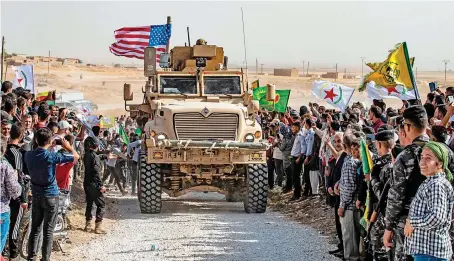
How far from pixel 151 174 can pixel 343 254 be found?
532 centimetres

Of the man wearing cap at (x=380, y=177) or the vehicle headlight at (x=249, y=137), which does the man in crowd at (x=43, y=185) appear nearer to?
the man wearing cap at (x=380, y=177)

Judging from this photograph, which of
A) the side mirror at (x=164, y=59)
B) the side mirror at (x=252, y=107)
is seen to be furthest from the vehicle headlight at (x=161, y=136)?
the side mirror at (x=164, y=59)

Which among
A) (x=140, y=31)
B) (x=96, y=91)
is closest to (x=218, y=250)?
(x=140, y=31)

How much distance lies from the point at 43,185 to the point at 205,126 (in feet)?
19.5

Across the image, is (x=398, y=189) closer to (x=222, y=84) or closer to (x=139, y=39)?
(x=222, y=84)

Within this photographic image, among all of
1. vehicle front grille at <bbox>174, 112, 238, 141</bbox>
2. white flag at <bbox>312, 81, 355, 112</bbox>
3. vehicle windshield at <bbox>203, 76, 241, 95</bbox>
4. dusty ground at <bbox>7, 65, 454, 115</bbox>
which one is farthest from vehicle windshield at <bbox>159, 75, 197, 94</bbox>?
dusty ground at <bbox>7, 65, 454, 115</bbox>

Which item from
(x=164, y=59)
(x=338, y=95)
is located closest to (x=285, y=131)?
(x=338, y=95)

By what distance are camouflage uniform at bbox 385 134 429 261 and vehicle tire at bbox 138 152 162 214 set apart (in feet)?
26.2

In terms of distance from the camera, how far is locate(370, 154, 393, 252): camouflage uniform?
23.9 ft

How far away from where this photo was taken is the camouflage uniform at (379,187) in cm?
729

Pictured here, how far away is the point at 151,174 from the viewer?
14125 millimetres

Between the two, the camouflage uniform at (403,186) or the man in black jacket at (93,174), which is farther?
the man in black jacket at (93,174)

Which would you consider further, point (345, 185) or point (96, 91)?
point (96, 91)

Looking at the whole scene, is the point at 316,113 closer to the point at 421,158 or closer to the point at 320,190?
the point at 320,190
